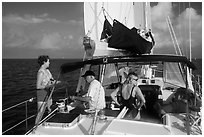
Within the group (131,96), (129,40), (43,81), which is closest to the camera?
(129,40)

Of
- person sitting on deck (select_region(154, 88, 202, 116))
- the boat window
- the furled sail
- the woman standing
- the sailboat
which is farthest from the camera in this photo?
the furled sail

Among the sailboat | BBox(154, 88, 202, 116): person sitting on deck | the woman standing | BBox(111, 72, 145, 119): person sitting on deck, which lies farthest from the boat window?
the woman standing

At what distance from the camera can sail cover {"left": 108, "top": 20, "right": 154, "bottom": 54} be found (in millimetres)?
3494

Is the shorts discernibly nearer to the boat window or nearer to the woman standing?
the woman standing

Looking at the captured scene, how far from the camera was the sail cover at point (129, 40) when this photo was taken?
11.5ft

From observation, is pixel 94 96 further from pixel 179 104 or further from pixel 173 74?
pixel 173 74

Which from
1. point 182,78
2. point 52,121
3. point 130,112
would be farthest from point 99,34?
point 52,121

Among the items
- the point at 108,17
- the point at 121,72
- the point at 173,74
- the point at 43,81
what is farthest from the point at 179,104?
the point at 108,17

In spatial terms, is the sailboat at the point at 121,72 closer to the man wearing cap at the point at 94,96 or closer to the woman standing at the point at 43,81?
the man wearing cap at the point at 94,96

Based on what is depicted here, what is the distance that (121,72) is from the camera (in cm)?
650

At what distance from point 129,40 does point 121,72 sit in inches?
120

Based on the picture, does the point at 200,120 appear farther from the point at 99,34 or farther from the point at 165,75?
the point at 99,34

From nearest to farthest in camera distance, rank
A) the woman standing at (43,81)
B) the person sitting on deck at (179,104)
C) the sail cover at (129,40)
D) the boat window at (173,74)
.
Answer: the sail cover at (129,40), the person sitting on deck at (179,104), the woman standing at (43,81), the boat window at (173,74)

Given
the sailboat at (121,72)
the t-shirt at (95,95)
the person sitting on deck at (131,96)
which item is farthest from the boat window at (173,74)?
the t-shirt at (95,95)
